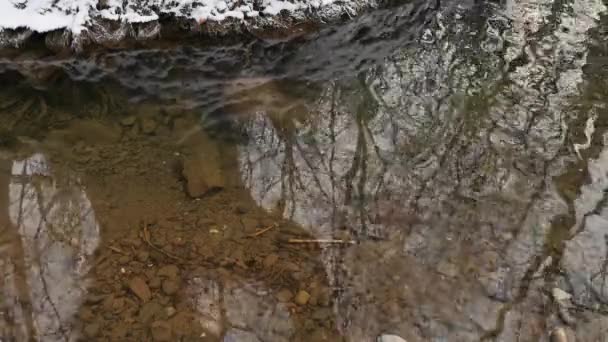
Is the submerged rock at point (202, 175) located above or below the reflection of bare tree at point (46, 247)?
above

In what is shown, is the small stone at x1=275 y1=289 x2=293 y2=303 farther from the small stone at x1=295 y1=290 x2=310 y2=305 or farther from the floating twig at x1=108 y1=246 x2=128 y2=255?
the floating twig at x1=108 y1=246 x2=128 y2=255

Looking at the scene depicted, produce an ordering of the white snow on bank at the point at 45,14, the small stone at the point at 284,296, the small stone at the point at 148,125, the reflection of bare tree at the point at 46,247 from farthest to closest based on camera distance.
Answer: the white snow on bank at the point at 45,14
the small stone at the point at 148,125
the small stone at the point at 284,296
the reflection of bare tree at the point at 46,247

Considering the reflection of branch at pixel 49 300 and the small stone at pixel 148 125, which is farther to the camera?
the small stone at pixel 148 125

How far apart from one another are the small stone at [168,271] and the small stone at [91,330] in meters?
0.53

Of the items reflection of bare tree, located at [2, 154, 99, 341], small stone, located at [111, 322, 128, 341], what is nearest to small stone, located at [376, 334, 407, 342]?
small stone, located at [111, 322, 128, 341]

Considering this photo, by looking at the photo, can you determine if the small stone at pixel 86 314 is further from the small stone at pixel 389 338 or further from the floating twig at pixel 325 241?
the small stone at pixel 389 338

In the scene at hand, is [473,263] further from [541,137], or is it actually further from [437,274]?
[541,137]

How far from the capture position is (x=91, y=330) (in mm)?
3615

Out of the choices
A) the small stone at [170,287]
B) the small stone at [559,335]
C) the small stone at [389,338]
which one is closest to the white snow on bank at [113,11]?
the small stone at [170,287]

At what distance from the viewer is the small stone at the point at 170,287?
384cm

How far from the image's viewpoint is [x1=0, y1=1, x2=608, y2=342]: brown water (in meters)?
3.77

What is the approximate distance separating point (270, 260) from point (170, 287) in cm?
72

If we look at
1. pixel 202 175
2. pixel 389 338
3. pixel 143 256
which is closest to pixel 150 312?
pixel 143 256

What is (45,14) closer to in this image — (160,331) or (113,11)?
(113,11)
